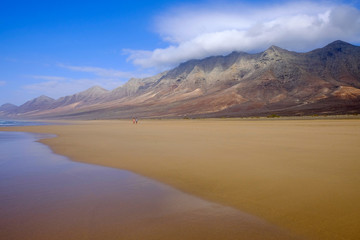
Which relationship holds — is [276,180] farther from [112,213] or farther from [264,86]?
[264,86]

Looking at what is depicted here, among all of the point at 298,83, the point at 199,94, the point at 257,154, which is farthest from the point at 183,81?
the point at 257,154

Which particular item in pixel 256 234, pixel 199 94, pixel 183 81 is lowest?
pixel 256 234

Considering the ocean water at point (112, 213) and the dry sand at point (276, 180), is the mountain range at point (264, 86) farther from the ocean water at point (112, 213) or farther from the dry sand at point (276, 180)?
the ocean water at point (112, 213)

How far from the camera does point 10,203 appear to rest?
5.56m

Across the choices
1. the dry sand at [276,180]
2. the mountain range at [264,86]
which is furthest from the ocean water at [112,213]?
the mountain range at [264,86]

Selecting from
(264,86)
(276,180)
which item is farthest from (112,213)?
(264,86)

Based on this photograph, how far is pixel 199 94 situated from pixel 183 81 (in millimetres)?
29853

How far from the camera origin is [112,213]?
4941 mm

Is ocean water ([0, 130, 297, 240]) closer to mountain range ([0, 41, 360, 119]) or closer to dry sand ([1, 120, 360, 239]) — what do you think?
dry sand ([1, 120, 360, 239])

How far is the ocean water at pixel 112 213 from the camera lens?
4.13 m

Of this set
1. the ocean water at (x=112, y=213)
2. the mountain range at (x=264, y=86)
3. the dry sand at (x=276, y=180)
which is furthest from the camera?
the mountain range at (x=264, y=86)

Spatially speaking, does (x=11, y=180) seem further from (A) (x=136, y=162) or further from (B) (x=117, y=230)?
(B) (x=117, y=230)

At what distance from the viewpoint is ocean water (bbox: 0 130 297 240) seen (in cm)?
413

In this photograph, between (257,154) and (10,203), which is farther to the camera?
(257,154)
